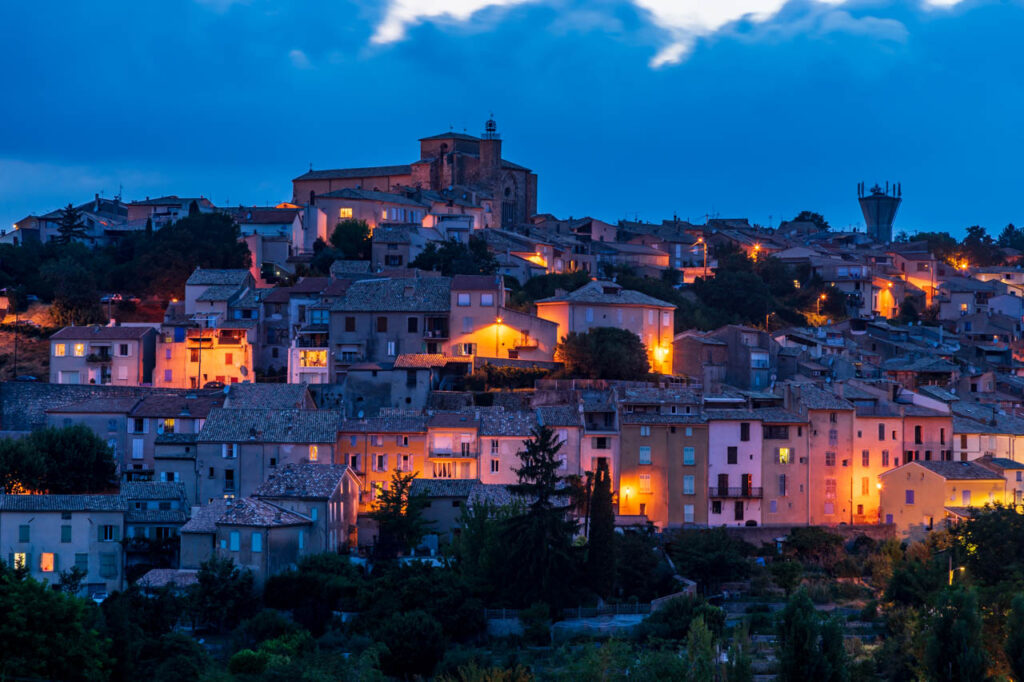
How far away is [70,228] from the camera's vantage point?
79375mm

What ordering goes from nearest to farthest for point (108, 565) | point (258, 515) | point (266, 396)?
point (258, 515) < point (108, 565) < point (266, 396)

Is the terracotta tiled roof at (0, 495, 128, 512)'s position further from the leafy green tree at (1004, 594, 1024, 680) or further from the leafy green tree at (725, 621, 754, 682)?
the leafy green tree at (1004, 594, 1024, 680)

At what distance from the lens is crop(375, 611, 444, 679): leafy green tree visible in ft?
124

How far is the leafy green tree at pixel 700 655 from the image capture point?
32.7m

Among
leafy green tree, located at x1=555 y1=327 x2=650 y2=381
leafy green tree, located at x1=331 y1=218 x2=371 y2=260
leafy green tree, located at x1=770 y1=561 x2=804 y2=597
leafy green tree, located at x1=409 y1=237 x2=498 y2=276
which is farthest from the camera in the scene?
leafy green tree, located at x1=331 y1=218 x2=371 y2=260

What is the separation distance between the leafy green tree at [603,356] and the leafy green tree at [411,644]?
1812 cm

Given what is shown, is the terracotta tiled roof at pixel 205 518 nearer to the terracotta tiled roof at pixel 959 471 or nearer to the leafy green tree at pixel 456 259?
the terracotta tiled roof at pixel 959 471

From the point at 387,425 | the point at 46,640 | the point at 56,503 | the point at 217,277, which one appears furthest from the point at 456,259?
the point at 46,640

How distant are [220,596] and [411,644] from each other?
616 cm

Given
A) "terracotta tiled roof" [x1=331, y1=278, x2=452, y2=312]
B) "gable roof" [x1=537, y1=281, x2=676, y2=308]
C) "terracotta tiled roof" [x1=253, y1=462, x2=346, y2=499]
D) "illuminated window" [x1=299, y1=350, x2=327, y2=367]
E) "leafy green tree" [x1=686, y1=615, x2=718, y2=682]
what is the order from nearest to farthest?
"leafy green tree" [x1=686, y1=615, x2=718, y2=682]
"terracotta tiled roof" [x1=253, y1=462, x2=346, y2=499]
"illuminated window" [x1=299, y1=350, x2=327, y2=367]
"terracotta tiled roof" [x1=331, y1=278, x2=452, y2=312]
"gable roof" [x1=537, y1=281, x2=676, y2=308]

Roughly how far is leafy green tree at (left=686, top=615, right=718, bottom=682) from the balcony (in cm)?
1444

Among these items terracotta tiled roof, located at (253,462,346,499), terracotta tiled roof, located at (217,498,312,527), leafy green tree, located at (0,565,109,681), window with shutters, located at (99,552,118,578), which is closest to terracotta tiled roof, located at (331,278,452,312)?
terracotta tiled roof, located at (253,462,346,499)

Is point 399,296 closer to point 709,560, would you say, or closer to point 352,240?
point 352,240

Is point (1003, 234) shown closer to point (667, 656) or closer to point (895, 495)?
point (895, 495)
